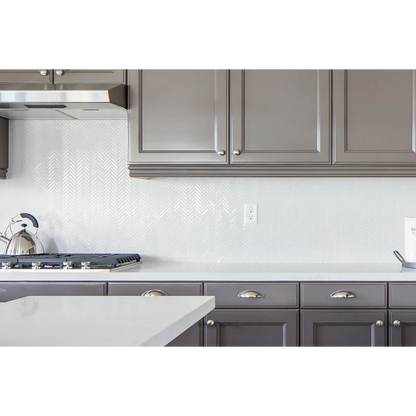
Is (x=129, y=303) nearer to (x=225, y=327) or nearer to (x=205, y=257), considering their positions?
(x=225, y=327)

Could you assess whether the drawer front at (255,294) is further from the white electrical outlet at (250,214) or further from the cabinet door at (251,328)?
the white electrical outlet at (250,214)

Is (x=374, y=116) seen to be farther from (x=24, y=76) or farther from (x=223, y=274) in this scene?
(x=24, y=76)

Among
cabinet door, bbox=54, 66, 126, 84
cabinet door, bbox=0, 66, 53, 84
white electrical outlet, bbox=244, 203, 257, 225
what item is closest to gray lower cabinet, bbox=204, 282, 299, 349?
white electrical outlet, bbox=244, 203, 257, 225

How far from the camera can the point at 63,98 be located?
7.58ft

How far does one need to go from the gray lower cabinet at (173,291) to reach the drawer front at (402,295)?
2.86 feet

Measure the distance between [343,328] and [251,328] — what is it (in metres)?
0.42

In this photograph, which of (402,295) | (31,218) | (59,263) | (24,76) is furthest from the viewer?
(31,218)

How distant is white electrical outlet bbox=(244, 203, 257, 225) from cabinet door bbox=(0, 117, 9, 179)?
1389 millimetres

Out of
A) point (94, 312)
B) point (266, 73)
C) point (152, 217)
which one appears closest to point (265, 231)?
point (152, 217)

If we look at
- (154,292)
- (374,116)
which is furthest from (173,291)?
(374,116)

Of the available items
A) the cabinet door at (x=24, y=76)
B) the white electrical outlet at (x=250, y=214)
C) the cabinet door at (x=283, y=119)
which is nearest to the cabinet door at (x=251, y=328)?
the white electrical outlet at (x=250, y=214)

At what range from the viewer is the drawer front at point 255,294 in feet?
7.08

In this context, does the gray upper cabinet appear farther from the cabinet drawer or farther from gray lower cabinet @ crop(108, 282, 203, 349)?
the cabinet drawer
